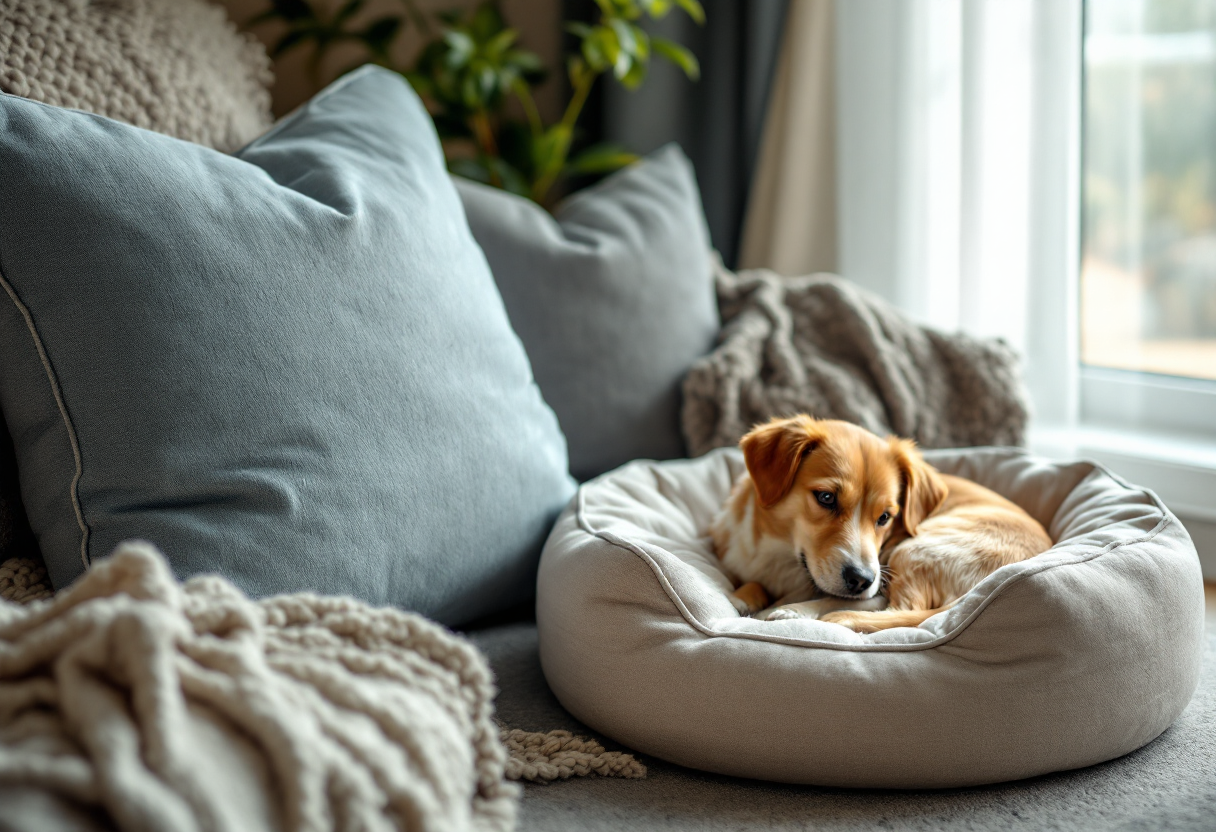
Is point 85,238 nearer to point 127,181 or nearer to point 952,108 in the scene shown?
point 127,181

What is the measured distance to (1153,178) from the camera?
89.9 inches

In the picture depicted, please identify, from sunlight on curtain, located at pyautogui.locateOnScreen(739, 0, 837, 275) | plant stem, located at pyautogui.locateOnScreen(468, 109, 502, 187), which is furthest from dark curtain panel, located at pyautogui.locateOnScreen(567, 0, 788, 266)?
plant stem, located at pyautogui.locateOnScreen(468, 109, 502, 187)

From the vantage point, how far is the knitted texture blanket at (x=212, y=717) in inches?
29.6

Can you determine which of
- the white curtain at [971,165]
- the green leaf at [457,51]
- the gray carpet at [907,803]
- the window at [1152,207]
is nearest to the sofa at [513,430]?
the gray carpet at [907,803]

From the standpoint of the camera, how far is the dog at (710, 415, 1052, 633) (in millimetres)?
1535

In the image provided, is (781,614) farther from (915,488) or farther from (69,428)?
(69,428)

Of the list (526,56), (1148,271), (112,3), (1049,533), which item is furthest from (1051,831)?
(526,56)

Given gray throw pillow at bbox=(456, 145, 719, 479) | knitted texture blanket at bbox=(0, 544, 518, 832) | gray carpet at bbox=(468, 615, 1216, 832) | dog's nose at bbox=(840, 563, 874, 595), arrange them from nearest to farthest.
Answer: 1. knitted texture blanket at bbox=(0, 544, 518, 832)
2. gray carpet at bbox=(468, 615, 1216, 832)
3. dog's nose at bbox=(840, 563, 874, 595)
4. gray throw pillow at bbox=(456, 145, 719, 479)

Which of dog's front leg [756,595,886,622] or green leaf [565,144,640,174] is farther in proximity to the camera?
green leaf [565,144,640,174]

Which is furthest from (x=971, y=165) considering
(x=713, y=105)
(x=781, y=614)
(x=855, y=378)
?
(x=781, y=614)

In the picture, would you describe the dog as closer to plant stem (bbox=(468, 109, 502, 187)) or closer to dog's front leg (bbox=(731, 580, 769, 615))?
dog's front leg (bbox=(731, 580, 769, 615))

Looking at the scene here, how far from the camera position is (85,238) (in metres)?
1.22

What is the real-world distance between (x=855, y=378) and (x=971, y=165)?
63cm

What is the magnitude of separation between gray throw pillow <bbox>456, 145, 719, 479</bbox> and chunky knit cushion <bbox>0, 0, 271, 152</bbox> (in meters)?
0.45
